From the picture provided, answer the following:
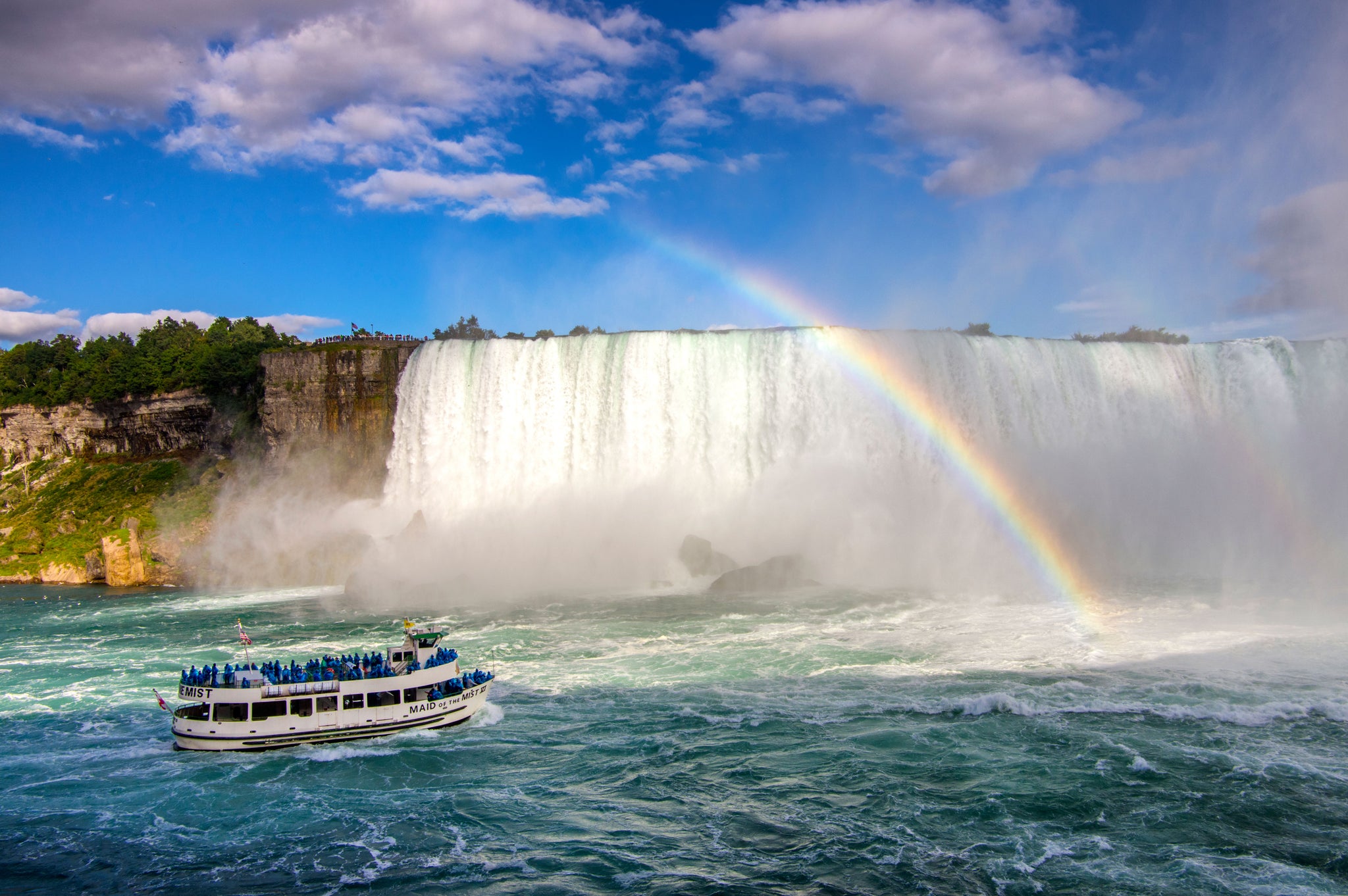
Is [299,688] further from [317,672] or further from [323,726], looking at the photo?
[323,726]

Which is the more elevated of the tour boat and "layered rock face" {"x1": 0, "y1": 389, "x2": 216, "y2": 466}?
"layered rock face" {"x1": 0, "y1": 389, "x2": 216, "y2": 466}

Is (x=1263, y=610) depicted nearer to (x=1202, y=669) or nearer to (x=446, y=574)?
(x=1202, y=669)

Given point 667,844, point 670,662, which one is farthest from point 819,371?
point 667,844

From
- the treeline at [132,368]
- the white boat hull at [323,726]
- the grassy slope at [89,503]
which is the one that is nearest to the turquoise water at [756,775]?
the white boat hull at [323,726]

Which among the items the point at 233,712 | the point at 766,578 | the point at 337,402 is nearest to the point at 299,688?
the point at 233,712

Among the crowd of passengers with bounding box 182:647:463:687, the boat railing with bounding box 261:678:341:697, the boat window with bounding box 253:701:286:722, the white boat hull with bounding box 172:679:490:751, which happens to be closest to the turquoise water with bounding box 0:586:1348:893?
the white boat hull with bounding box 172:679:490:751

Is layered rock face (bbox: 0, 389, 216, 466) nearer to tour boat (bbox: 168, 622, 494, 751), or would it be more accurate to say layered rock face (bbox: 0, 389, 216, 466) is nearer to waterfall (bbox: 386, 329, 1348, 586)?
waterfall (bbox: 386, 329, 1348, 586)
